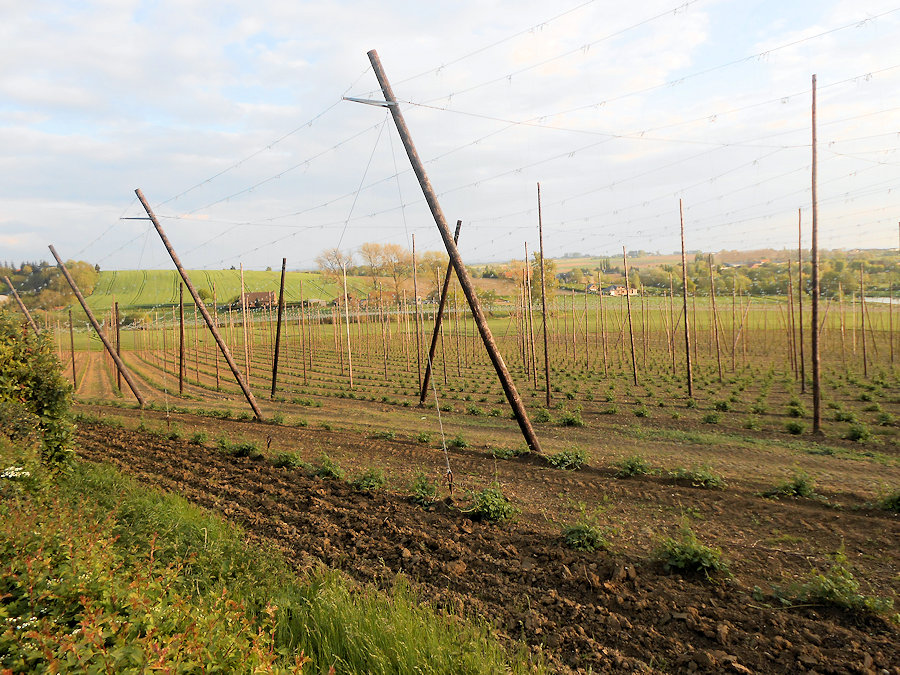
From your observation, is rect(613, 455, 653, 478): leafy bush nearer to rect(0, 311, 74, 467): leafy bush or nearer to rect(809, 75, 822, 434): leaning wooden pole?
rect(809, 75, 822, 434): leaning wooden pole

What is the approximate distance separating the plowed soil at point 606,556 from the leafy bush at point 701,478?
0.23 metres

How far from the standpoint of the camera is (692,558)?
5.75 meters

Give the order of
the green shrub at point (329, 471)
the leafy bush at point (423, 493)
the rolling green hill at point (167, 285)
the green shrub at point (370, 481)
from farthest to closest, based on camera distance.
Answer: the rolling green hill at point (167, 285)
the green shrub at point (329, 471)
the green shrub at point (370, 481)
the leafy bush at point (423, 493)

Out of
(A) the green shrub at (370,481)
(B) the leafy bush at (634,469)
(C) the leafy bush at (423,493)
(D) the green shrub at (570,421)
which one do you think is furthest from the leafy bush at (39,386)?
(D) the green shrub at (570,421)

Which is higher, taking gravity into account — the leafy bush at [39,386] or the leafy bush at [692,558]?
the leafy bush at [39,386]

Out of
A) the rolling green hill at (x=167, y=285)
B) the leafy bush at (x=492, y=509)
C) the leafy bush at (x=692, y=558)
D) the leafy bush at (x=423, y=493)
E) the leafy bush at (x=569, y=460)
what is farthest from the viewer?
the rolling green hill at (x=167, y=285)

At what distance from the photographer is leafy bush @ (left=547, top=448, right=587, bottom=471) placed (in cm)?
1059

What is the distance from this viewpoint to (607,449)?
12945 mm

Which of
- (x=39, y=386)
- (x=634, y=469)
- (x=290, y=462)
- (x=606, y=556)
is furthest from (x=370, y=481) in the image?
(x=39, y=386)

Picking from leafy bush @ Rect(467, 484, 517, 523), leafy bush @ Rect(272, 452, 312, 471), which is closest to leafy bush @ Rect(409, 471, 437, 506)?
leafy bush @ Rect(467, 484, 517, 523)

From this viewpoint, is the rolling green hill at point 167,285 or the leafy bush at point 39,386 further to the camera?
the rolling green hill at point 167,285

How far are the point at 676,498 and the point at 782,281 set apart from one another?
73.5 meters

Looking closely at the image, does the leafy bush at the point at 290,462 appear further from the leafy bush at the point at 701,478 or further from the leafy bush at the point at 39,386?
the leafy bush at the point at 701,478

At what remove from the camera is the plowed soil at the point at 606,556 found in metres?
4.50
